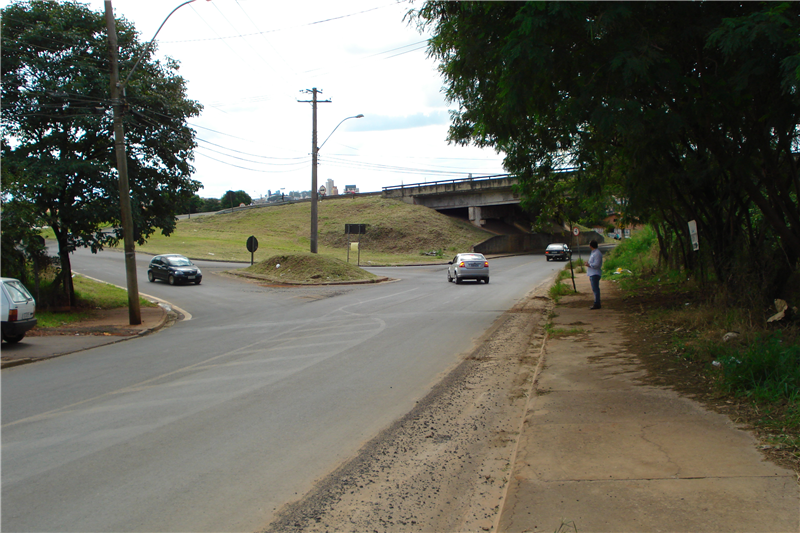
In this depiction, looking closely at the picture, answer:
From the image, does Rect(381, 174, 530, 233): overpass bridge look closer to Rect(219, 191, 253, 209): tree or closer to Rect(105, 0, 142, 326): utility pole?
Rect(105, 0, 142, 326): utility pole

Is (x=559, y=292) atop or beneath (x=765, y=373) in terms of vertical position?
beneath

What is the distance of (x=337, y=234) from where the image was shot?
6594cm

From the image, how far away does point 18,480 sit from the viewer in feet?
16.5

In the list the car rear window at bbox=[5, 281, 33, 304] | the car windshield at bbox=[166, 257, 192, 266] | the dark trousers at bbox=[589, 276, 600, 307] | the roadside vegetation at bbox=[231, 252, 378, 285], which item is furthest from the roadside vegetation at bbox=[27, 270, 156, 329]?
the dark trousers at bbox=[589, 276, 600, 307]

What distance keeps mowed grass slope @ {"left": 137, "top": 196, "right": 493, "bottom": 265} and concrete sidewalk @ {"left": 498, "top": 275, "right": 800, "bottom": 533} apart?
4275cm

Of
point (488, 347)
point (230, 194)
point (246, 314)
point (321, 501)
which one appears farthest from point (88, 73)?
point (230, 194)

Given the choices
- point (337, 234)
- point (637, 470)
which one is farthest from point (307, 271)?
point (337, 234)

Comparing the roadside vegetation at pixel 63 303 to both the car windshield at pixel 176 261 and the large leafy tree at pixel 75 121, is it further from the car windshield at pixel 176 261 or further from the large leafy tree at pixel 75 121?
the car windshield at pixel 176 261

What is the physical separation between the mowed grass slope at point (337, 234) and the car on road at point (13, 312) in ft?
110

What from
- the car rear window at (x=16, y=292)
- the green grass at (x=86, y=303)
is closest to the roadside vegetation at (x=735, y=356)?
the car rear window at (x=16, y=292)

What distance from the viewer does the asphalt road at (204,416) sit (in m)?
4.54

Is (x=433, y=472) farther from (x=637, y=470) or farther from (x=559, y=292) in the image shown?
(x=559, y=292)

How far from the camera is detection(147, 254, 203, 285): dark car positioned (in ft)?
101

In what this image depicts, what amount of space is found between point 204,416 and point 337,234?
195ft
